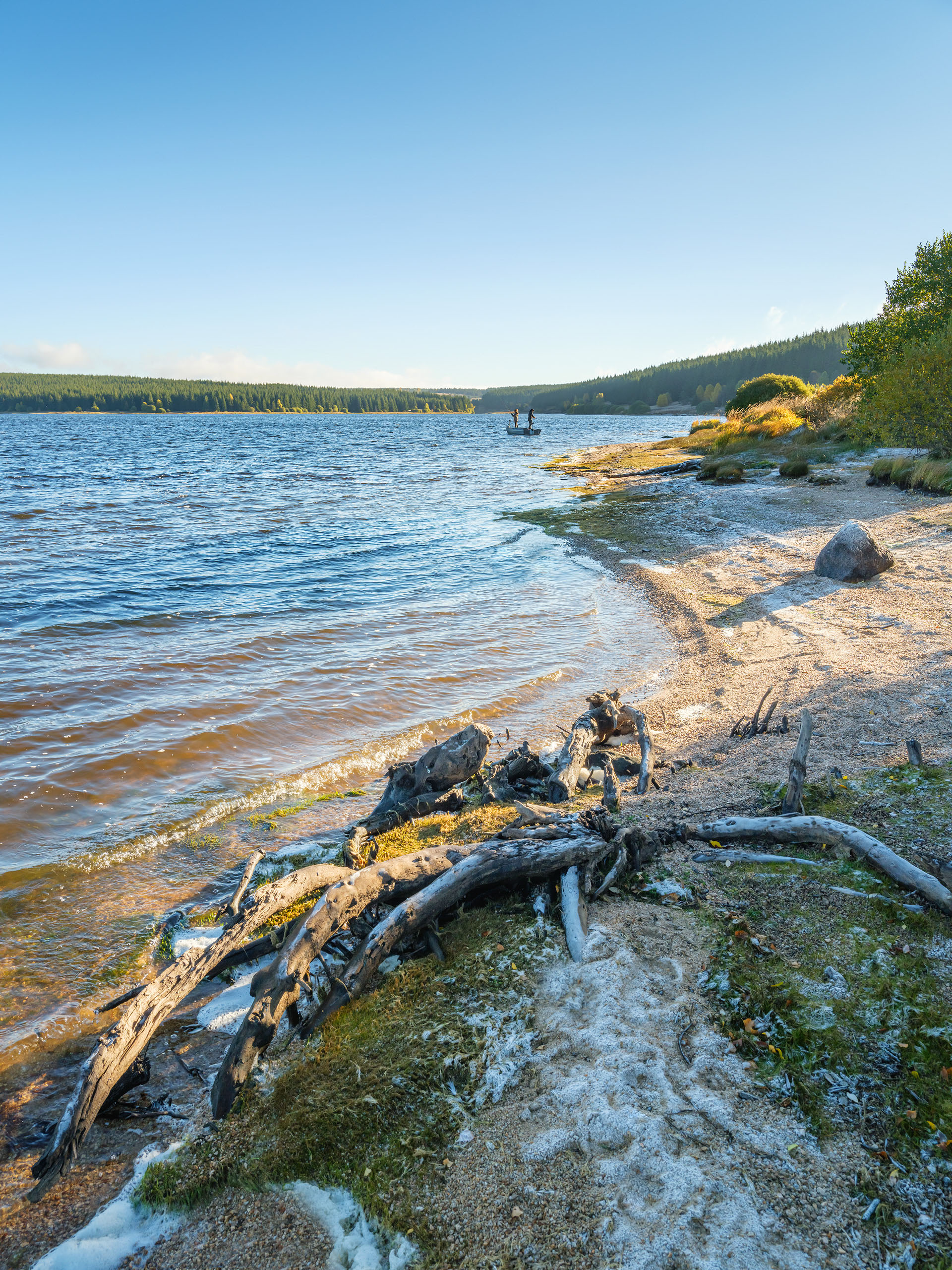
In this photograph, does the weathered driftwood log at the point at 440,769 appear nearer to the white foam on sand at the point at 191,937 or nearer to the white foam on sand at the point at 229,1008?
the white foam on sand at the point at 191,937

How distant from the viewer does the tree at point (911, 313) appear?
28.9m

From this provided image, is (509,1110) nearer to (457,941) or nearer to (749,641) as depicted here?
(457,941)

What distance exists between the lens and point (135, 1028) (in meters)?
3.66

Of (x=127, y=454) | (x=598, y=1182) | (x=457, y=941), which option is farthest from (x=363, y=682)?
(x=127, y=454)

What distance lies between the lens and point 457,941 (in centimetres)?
443

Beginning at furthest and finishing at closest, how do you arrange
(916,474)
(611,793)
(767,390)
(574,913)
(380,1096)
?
1. (767,390)
2. (916,474)
3. (611,793)
4. (574,913)
5. (380,1096)

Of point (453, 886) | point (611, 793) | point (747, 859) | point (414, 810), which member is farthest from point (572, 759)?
point (453, 886)

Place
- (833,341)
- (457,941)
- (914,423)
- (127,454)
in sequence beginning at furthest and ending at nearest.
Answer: (833,341)
(127,454)
(914,423)
(457,941)

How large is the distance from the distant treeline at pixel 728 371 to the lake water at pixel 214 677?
392 feet

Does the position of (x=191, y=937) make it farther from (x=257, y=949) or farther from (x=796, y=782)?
(x=796, y=782)

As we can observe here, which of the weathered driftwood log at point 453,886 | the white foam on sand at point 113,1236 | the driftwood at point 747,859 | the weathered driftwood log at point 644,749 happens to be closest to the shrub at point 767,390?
the weathered driftwood log at point 644,749

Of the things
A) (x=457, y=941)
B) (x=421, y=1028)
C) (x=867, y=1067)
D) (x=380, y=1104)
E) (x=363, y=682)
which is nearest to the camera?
(x=867, y=1067)

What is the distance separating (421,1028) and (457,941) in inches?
29.5

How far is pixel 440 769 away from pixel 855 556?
11.7 meters
